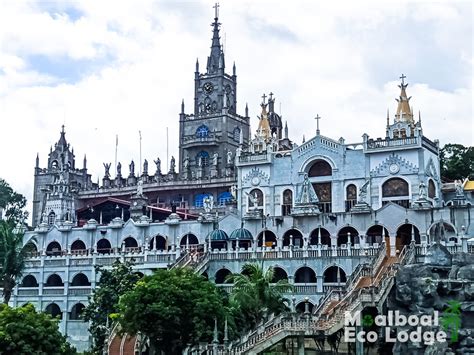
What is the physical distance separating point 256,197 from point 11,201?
46307mm

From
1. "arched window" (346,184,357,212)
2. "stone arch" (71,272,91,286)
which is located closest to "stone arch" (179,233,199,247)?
"stone arch" (71,272,91,286)

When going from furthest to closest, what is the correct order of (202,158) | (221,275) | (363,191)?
(202,158)
(363,191)
(221,275)

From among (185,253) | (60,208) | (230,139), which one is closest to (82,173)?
(60,208)

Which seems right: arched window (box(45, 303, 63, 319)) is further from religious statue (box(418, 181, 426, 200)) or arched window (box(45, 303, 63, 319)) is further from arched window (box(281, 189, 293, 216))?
religious statue (box(418, 181, 426, 200))

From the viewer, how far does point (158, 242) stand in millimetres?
63062

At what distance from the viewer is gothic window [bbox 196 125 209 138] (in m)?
91.8

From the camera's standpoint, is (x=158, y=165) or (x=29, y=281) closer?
(x=29, y=281)

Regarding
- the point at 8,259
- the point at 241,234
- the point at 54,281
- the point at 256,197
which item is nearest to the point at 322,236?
the point at 241,234

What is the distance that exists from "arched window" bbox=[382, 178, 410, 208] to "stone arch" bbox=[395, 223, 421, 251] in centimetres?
415

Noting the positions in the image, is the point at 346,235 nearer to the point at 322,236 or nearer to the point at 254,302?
the point at 322,236

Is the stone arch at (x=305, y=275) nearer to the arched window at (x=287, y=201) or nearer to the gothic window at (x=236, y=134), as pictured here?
the arched window at (x=287, y=201)

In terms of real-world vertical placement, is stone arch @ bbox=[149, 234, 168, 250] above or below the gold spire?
below

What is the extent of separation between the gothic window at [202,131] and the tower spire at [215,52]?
8.74 metres

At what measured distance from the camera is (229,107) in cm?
9519
